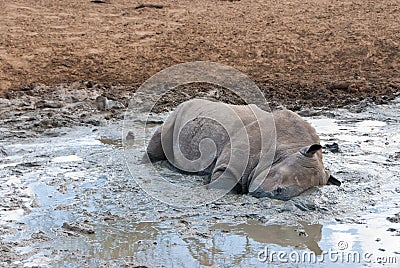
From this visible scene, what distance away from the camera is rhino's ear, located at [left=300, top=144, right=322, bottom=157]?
248 inches

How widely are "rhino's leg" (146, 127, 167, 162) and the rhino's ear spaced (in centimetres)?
187

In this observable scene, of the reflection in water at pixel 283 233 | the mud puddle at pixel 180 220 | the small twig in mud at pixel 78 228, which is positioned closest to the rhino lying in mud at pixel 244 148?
the mud puddle at pixel 180 220

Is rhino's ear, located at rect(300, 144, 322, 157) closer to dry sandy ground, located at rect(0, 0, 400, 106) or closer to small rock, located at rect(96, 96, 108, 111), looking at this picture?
dry sandy ground, located at rect(0, 0, 400, 106)

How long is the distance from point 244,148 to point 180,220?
1089 mm

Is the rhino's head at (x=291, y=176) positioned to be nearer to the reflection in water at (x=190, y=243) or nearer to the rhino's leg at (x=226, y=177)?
the rhino's leg at (x=226, y=177)

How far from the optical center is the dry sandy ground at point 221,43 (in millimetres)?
11531

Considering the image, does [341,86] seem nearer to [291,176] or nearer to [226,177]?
[226,177]

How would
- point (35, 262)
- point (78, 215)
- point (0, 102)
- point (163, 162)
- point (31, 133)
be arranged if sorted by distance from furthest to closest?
point (0, 102), point (31, 133), point (163, 162), point (78, 215), point (35, 262)

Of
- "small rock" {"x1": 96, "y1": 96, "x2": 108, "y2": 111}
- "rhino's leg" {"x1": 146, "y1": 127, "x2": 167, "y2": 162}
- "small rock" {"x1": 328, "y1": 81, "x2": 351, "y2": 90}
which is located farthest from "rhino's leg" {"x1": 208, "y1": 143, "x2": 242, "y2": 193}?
"small rock" {"x1": 328, "y1": 81, "x2": 351, "y2": 90}

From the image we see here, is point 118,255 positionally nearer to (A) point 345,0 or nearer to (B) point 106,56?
(B) point 106,56

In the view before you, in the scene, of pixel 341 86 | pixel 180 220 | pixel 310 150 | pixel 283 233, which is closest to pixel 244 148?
pixel 310 150

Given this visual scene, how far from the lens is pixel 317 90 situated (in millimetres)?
11109

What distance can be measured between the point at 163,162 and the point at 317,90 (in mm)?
3954

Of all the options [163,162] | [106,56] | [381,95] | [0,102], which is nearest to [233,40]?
[106,56]
